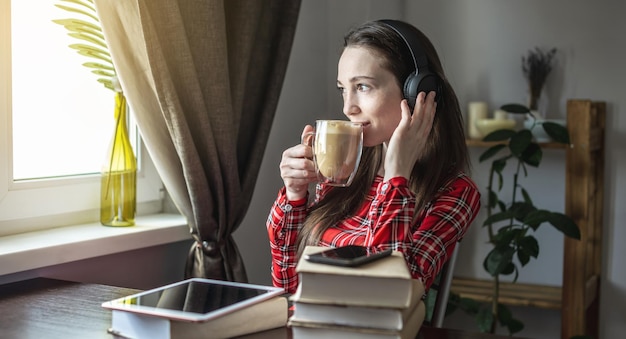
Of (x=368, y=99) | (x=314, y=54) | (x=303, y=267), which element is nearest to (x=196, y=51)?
(x=368, y=99)

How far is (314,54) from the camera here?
2768 mm

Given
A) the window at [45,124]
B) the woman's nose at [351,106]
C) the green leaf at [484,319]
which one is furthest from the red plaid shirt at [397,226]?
the green leaf at [484,319]

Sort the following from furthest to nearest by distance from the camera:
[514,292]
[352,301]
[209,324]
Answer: [514,292], [209,324], [352,301]

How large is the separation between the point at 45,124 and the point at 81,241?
1.10 ft

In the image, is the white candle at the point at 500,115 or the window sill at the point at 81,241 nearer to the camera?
the window sill at the point at 81,241

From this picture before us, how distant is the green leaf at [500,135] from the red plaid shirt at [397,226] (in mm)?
912

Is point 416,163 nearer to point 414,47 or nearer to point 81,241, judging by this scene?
point 414,47

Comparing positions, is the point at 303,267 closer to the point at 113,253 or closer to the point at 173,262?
the point at 113,253

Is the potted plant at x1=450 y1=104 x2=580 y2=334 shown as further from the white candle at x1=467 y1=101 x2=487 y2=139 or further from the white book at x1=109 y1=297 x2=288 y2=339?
the white book at x1=109 y1=297 x2=288 y2=339

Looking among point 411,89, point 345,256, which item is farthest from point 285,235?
point 345,256

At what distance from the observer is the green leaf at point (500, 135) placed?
2570 mm

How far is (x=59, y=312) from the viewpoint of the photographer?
1340 mm

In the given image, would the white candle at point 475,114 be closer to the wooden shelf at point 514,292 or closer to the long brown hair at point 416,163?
the wooden shelf at point 514,292

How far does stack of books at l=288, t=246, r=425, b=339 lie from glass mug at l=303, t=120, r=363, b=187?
0.45 meters
